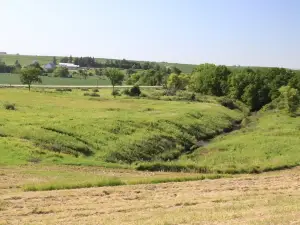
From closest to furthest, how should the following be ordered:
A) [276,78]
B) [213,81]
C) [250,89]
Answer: [250,89] < [276,78] < [213,81]

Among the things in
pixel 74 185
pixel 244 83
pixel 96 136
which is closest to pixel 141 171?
pixel 74 185

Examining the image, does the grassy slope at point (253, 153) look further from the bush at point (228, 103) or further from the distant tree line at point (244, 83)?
the distant tree line at point (244, 83)

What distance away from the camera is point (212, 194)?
25.4 m

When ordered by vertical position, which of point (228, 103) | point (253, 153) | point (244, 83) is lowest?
point (253, 153)

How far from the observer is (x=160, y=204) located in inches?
881

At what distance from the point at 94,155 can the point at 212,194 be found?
70.0ft

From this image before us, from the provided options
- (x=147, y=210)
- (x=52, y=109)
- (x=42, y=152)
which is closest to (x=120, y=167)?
(x=42, y=152)

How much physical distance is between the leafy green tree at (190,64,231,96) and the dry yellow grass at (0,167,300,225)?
110m

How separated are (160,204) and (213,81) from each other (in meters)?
118

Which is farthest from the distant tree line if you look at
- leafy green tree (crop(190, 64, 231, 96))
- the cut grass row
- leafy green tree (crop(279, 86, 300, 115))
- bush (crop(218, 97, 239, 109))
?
the cut grass row

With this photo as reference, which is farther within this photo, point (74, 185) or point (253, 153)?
point (253, 153)

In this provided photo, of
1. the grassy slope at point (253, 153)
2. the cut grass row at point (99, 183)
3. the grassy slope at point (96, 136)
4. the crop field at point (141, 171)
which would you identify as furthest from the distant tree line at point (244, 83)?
the cut grass row at point (99, 183)

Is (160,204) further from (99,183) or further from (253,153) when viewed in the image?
(253,153)

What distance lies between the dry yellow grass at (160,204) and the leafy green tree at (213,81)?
10974 centimetres
